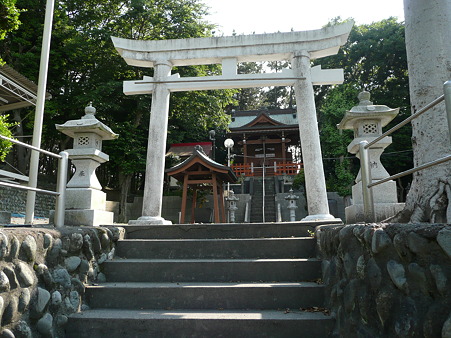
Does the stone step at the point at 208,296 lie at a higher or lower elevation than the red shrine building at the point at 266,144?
lower

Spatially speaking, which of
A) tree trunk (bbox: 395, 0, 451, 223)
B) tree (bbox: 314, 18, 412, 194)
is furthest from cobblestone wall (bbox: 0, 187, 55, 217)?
tree (bbox: 314, 18, 412, 194)

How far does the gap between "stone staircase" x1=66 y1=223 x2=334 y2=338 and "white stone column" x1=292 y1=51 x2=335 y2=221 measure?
1.46 meters

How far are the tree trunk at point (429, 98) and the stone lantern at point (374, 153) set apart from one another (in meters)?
1.25

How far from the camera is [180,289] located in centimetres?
322

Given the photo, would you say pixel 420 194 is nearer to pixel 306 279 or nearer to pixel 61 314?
pixel 306 279

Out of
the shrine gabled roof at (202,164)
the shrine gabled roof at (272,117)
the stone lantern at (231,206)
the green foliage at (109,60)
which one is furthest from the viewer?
the shrine gabled roof at (272,117)

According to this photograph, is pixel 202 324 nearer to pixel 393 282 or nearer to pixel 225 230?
pixel 393 282

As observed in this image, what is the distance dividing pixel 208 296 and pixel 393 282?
5.78ft

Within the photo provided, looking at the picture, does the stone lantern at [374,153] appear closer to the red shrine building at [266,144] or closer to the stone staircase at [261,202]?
the stone staircase at [261,202]

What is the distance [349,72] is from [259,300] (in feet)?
74.5

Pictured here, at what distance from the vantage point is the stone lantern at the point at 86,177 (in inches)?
178

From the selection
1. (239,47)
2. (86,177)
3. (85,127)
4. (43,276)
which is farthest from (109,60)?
(43,276)

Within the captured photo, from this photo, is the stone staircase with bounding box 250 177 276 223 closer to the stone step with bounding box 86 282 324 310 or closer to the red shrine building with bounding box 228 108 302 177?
the red shrine building with bounding box 228 108 302 177

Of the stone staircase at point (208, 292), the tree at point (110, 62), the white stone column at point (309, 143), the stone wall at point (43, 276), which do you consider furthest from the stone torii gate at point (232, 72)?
the tree at point (110, 62)
